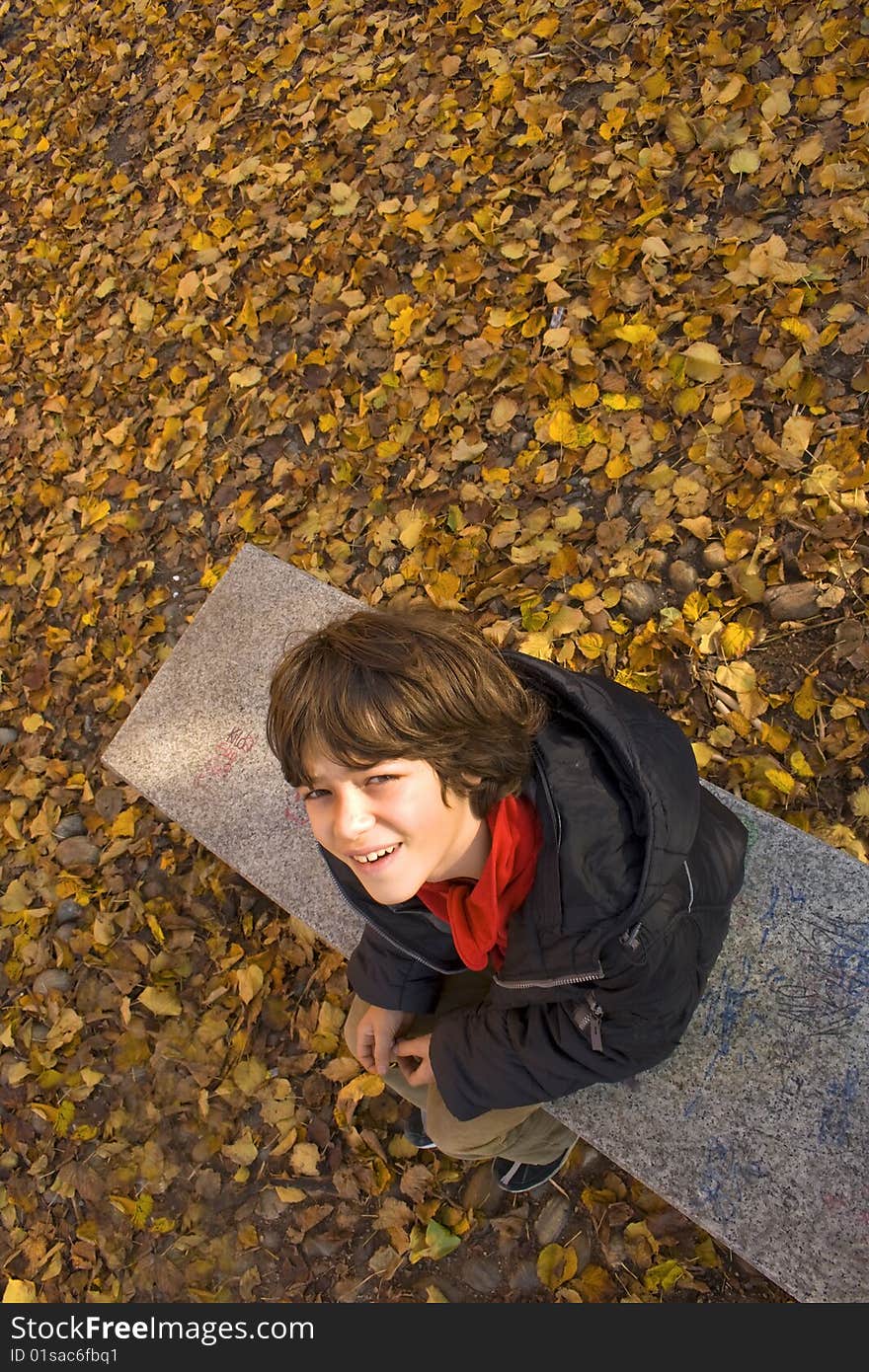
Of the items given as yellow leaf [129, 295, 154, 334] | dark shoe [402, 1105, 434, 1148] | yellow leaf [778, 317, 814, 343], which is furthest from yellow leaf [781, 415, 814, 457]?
yellow leaf [129, 295, 154, 334]

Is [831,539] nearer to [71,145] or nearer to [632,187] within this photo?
[632,187]

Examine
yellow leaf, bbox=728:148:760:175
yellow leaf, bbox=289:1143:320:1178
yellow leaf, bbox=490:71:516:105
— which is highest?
yellow leaf, bbox=490:71:516:105

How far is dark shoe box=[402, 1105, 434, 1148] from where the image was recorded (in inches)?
86.5

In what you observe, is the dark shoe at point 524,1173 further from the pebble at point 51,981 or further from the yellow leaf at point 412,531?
the yellow leaf at point 412,531

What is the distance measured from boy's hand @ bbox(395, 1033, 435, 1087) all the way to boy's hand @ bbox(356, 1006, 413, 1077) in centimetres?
3

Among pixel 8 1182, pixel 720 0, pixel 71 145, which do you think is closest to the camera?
pixel 8 1182

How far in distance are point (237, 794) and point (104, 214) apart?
10.4 ft

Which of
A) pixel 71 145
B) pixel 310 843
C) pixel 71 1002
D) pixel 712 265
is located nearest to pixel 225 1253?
pixel 71 1002

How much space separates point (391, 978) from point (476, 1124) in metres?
0.32

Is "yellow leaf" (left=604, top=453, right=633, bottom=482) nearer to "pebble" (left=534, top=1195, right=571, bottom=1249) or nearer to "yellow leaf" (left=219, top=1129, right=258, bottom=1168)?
"pebble" (left=534, top=1195, right=571, bottom=1249)

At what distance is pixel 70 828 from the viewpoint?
293 cm

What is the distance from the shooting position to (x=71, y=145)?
15.2 feet

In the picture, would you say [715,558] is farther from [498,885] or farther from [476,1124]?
[476,1124]

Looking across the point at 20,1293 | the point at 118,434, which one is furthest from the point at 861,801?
the point at 118,434
